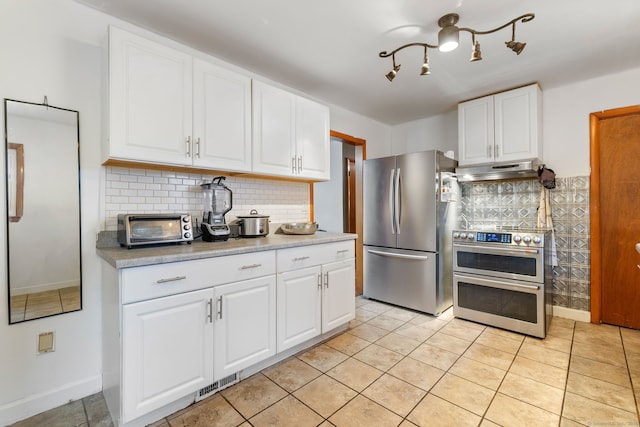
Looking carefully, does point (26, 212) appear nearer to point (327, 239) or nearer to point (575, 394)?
point (327, 239)

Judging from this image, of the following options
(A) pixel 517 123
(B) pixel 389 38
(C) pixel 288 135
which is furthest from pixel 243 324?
(A) pixel 517 123

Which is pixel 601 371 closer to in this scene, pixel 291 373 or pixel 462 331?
pixel 462 331

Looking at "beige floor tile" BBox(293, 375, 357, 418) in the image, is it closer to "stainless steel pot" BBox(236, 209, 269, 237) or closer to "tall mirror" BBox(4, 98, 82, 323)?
"stainless steel pot" BBox(236, 209, 269, 237)

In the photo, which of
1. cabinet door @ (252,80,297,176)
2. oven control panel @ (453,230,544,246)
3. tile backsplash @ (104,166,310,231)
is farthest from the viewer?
oven control panel @ (453,230,544,246)

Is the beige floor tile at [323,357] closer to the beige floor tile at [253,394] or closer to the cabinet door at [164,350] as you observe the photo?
A: the beige floor tile at [253,394]

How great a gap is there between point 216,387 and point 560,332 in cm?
299

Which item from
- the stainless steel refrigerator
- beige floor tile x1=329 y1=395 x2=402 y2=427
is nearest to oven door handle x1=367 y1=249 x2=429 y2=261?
the stainless steel refrigerator

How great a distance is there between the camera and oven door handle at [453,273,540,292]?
260 cm

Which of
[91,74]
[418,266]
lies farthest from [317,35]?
[418,266]

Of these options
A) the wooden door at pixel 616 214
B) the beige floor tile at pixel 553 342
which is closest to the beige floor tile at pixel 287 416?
the beige floor tile at pixel 553 342

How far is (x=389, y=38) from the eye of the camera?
2.15m

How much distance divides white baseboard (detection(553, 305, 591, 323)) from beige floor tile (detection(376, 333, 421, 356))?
174 cm

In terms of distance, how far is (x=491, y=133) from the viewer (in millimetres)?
3064

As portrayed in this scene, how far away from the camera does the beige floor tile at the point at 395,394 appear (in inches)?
66.5
